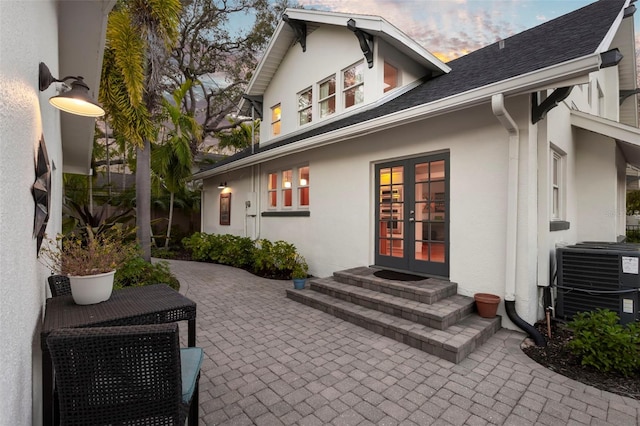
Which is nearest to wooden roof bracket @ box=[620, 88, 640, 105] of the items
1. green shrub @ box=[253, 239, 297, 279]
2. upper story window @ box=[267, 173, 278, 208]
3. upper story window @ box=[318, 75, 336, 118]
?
upper story window @ box=[318, 75, 336, 118]

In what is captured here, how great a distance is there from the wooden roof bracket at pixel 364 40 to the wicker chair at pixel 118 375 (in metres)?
6.86

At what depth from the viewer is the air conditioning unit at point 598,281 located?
12.4 ft

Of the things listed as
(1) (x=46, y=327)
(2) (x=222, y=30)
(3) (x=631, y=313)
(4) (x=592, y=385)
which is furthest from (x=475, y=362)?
(2) (x=222, y=30)

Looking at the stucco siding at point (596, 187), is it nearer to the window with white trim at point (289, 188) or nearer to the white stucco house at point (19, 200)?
the window with white trim at point (289, 188)

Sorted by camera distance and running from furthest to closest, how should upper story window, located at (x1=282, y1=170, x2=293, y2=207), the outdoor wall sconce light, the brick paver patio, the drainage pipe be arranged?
1. upper story window, located at (x1=282, y1=170, x2=293, y2=207)
2. the drainage pipe
3. the brick paver patio
4. the outdoor wall sconce light

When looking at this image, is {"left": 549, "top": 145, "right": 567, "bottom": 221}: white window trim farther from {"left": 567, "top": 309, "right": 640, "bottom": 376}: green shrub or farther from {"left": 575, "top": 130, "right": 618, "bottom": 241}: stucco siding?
{"left": 567, "top": 309, "right": 640, "bottom": 376}: green shrub

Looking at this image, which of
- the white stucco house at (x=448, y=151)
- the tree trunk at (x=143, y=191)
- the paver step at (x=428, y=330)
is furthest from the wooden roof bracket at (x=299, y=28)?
the paver step at (x=428, y=330)

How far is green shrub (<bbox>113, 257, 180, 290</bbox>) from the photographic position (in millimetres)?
5404

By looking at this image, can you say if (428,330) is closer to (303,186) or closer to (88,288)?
(88,288)

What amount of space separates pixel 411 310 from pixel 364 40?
224 inches

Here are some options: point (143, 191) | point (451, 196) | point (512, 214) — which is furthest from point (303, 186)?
point (512, 214)

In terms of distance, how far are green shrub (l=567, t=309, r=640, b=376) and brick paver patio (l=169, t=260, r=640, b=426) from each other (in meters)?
0.42

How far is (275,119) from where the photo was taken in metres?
10.0

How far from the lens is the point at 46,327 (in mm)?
1723
